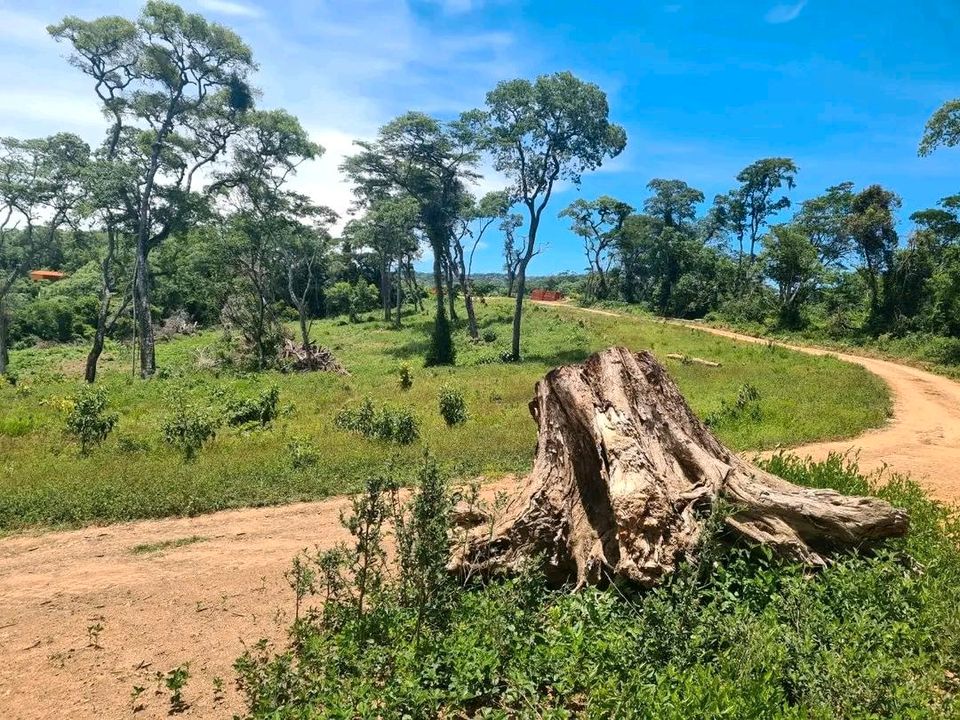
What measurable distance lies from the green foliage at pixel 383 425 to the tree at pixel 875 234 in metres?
27.9

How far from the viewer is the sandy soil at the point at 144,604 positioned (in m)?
4.55

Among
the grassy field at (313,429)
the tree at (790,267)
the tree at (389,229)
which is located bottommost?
the grassy field at (313,429)

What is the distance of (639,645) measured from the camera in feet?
13.6

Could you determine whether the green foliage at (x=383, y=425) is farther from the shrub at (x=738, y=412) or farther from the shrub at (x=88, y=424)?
the shrub at (x=738, y=412)

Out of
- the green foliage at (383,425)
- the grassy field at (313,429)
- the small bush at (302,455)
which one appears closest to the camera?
the grassy field at (313,429)

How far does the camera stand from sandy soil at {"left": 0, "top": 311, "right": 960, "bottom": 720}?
4.55 m

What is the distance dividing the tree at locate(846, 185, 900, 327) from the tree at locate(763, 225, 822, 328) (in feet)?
8.60

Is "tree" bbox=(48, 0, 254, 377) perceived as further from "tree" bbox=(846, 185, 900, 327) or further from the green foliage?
"tree" bbox=(846, 185, 900, 327)

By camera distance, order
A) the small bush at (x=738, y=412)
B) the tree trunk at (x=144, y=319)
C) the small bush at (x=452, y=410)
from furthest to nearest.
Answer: the tree trunk at (x=144, y=319) → the small bush at (x=452, y=410) → the small bush at (x=738, y=412)

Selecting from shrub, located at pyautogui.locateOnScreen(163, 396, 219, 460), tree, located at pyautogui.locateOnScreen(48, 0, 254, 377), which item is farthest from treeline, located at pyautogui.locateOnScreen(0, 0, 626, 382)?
shrub, located at pyautogui.locateOnScreen(163, 396, 219, 460)

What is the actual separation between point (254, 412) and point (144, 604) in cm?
905

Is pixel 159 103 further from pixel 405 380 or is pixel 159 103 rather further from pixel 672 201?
pixel 672 201

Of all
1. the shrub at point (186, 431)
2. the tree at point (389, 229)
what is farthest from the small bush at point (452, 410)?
the tree at point (389, 229)

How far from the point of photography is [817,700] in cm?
356
